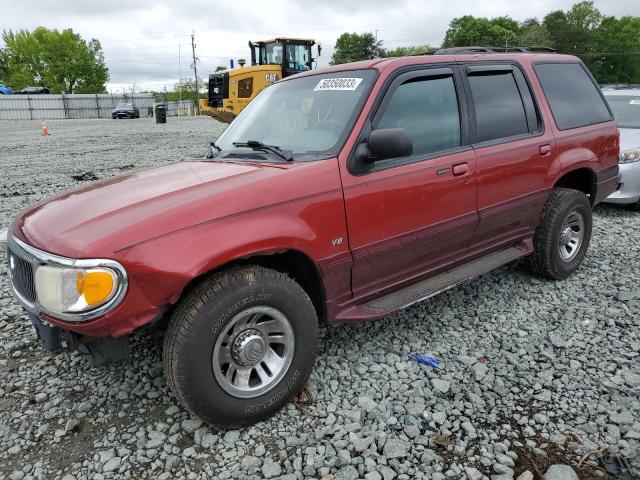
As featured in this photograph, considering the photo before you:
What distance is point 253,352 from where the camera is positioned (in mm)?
2615

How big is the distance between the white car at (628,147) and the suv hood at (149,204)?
539cm

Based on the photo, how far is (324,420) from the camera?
2736mm

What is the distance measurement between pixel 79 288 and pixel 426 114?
7.92ft

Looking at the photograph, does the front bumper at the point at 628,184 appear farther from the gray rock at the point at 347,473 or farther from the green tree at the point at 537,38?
the green tree at the point at 537,38

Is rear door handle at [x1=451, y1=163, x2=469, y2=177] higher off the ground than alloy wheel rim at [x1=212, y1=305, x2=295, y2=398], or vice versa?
rear door handle at [x1=451, y1=163, x2=469, y2=177]

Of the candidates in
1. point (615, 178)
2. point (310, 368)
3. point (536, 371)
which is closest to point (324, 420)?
point (310, 368)

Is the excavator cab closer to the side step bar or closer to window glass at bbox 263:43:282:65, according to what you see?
window glass at bbox 263:43:282:65

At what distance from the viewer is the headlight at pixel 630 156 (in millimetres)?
6520

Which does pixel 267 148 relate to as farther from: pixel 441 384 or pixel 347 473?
pixel 347 473

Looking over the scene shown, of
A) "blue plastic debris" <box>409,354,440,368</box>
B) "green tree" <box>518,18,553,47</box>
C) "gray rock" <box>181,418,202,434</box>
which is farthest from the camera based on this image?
"green tree" <box>518,18,553,47</box>

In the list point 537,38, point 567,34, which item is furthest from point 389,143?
point 567,34

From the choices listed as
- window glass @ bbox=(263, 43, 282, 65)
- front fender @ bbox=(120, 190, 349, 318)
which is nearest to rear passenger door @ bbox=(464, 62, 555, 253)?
front fender @ bbox=(120, 190, 349, 318)

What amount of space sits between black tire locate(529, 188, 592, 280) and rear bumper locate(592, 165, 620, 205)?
238 mm

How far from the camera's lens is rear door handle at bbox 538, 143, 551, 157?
3.99 m
